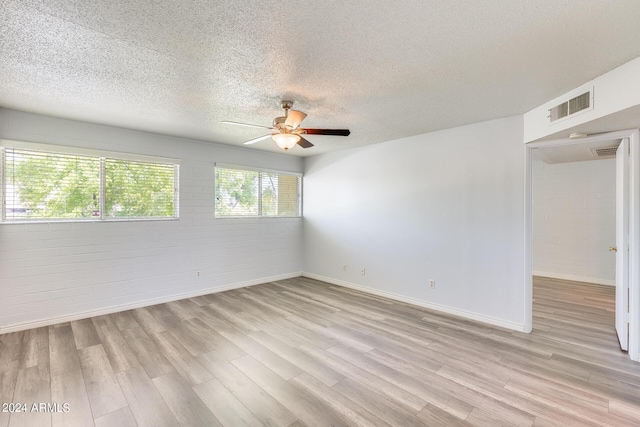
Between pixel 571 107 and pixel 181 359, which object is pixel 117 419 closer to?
pixel 181 359

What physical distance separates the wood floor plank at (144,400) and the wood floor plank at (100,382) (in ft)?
0.18

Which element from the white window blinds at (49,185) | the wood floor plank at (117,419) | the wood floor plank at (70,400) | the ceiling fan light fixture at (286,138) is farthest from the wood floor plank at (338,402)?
the white window blinds at (49,185)

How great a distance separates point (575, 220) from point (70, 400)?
816cm

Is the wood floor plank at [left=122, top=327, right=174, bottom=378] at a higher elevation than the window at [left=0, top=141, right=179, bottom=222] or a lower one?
lower

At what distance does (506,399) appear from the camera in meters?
2.22

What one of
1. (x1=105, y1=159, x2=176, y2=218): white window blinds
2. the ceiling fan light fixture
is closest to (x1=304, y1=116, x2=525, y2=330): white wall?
the ceiling fan light fixture

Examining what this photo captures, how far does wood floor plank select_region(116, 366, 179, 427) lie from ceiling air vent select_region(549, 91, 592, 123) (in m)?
4.16

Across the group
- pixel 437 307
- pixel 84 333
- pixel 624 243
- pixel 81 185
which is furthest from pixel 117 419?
pixel 624 243

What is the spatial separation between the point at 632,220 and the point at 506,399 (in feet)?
7.20

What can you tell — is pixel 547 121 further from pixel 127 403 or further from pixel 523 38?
pixel 127 403

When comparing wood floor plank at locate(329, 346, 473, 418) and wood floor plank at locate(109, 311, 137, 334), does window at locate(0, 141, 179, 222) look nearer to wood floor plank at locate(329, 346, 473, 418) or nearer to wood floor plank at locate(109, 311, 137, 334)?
wood floor plank at locate(109, 311, 137, 334)

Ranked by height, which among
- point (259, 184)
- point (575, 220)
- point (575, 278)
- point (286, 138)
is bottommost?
point (575, 278)

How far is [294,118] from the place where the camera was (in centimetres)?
287

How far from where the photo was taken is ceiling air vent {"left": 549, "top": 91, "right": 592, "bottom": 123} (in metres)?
2.58
